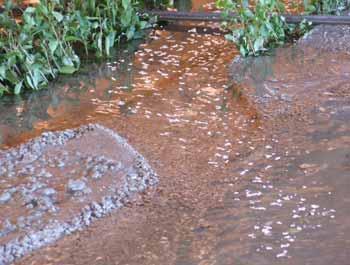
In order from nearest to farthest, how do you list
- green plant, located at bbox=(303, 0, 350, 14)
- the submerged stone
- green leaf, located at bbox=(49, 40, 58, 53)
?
the submerged stone → green leaf, located at bbox=(49, 40, 58, 53) → green plant, located at bbox=(303, 0, 350, 14)

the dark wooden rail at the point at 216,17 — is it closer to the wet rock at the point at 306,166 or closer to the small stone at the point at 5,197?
the wet rock at the point at 306,166

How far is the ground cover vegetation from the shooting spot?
4.83m

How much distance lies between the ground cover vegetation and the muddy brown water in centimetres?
13

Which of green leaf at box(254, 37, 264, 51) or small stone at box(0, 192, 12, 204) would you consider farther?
green leaf at box(254, 37, 264, 51)

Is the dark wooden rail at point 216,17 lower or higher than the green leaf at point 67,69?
higher

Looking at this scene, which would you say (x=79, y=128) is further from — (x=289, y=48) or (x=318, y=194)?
(x=289, y=48)

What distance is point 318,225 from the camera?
2.68 meters

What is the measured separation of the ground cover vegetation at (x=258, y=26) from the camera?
483 centimetres

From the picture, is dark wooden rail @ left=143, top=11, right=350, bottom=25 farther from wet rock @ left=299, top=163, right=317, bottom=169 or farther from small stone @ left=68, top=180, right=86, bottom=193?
small stone @ left=68, top=180, right=86, bottom=193

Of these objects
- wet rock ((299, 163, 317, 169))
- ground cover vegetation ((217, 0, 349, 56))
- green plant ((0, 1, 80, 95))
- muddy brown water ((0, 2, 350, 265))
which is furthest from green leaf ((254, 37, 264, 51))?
wet rock ((299, 163, 317, 169))

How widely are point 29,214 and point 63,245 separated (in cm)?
25

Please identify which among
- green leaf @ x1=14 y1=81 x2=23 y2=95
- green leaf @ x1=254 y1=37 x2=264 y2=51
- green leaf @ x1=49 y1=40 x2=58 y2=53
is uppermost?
green leaf @ x1=49 y1=40 x2=58 y2=53

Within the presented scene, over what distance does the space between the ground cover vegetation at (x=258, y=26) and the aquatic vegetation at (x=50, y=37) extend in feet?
2.80

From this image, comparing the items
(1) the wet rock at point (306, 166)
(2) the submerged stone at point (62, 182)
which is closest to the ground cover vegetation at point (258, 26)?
(2) the submerged stone at point (62, 182)
